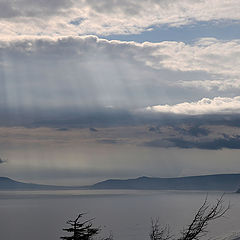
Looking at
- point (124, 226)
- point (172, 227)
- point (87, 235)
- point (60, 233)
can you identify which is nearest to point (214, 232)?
point (172, 227)

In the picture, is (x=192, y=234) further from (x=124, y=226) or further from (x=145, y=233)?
(x=124, y=226)

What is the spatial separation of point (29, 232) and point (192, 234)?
119m

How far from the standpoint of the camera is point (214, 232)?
124188 mm

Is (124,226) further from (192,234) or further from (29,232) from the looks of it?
(192,234)

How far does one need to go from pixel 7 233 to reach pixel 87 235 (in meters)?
118

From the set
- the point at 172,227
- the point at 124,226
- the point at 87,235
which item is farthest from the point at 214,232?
the point at 87,235

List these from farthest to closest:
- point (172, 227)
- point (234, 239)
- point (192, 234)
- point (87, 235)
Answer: point (172, 227) → point (234, 239) → point (87, 235) → point (192, 234)

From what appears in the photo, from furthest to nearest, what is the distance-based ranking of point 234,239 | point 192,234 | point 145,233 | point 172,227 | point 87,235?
point 172,227 → point 145,233 → point 234,239 → point 87,235 → point 192,234

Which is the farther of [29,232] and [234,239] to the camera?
[29,232]

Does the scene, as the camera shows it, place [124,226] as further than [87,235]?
Yes

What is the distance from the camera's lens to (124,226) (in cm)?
13938

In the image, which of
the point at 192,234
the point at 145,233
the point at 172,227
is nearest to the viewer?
the point at 192,234

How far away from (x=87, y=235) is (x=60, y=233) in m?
111

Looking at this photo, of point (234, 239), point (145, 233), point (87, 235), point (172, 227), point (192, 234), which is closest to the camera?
point (192, 234)
